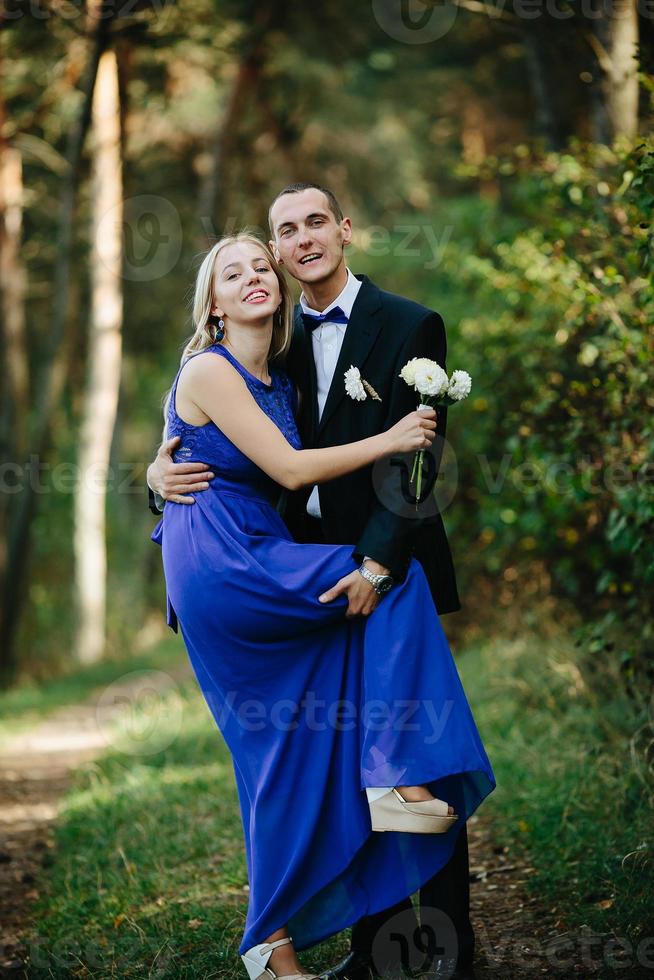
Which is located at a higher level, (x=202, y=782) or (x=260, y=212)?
(x=260, y=212)

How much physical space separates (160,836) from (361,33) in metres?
9.69

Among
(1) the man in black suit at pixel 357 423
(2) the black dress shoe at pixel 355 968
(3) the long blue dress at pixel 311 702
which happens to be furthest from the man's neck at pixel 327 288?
(2) the black dress shoe at pixel 355 968

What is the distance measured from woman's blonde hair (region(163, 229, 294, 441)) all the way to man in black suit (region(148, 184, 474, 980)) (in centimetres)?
8

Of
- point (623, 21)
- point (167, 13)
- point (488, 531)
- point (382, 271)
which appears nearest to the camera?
point (623, 21)

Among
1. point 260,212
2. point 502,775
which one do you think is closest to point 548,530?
point 502,775

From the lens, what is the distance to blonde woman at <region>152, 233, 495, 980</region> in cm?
323

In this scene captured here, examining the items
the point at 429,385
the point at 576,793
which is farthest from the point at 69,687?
the point at 429,385

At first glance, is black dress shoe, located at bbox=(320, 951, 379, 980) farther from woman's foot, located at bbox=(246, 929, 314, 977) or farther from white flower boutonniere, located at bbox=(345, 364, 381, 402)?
white flower boutonniere, located at bbox=(345, 364, 381, 402)

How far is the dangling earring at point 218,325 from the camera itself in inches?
143

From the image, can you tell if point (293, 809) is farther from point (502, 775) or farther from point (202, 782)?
point (202, 782)

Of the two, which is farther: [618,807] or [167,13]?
[167,13]

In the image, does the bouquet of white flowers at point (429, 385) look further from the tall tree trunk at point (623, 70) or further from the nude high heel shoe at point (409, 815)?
the tall tree trunk at point (623, 70)

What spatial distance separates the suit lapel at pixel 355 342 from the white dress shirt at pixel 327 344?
61 millimetres

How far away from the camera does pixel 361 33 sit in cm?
1206
